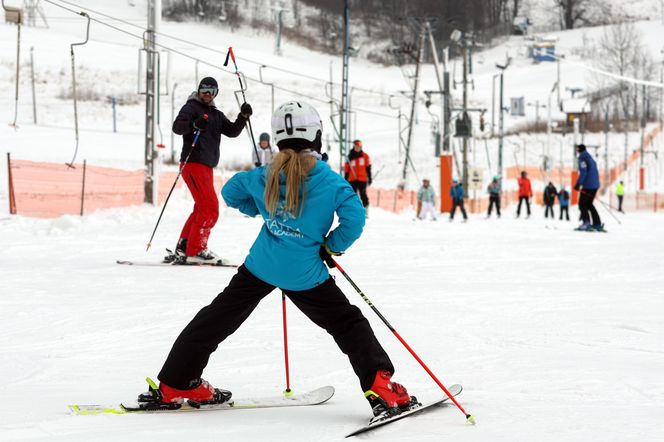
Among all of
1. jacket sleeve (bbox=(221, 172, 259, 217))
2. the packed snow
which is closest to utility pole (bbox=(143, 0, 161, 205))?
the packed snow

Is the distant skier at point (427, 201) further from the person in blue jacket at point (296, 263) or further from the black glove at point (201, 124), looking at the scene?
the person in blue jacket at point (296, 263)

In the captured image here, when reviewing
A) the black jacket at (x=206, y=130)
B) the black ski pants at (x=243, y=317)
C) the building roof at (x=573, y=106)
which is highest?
the building roof at (x=573, y=106)

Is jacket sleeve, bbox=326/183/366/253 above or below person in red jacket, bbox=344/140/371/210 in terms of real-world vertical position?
below

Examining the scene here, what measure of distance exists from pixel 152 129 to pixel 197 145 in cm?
823

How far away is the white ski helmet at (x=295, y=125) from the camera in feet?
10.7

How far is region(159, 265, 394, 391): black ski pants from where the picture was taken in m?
3.29

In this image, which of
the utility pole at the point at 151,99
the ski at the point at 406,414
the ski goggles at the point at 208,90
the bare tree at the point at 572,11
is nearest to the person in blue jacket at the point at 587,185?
the utility pole at the point at 151,99

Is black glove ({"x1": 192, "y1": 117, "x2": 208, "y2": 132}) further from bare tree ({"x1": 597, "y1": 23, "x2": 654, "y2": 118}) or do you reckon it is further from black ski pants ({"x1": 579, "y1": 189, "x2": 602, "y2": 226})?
bare tree ({"x1": 597, "y1": 23, "x2": 654, "y2": 118})

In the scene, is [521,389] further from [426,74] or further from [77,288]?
[426,74]

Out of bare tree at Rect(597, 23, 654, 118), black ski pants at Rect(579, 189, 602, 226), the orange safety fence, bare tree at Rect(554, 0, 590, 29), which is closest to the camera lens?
black ski pants at Rect(579, 189, 602, 226)

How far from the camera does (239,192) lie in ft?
11.2

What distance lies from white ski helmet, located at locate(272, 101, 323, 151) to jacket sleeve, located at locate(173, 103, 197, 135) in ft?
13.5

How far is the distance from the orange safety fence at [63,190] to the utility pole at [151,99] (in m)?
0.82

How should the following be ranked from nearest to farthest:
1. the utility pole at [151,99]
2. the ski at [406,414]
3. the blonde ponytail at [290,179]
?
the ski at [406,414] < the blonde ponytail at [290,179] < the utility pole at [151,99]
